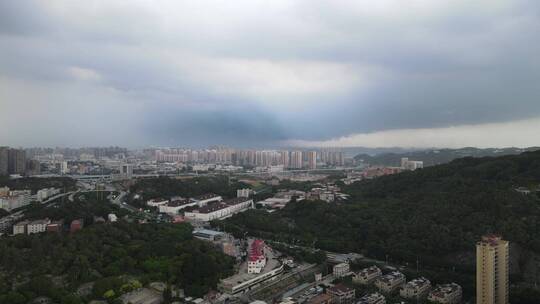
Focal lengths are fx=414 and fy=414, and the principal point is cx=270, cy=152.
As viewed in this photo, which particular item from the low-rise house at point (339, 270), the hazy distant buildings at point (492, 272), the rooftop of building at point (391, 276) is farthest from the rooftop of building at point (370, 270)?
the hazy distant buildings at point (492, 272)

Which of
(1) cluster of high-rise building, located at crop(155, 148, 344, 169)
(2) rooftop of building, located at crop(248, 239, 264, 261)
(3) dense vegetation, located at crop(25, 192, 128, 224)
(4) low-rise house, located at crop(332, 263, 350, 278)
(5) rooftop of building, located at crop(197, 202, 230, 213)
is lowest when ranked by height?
(4) low-rise house, located at crop(332, 263, 350, 278)

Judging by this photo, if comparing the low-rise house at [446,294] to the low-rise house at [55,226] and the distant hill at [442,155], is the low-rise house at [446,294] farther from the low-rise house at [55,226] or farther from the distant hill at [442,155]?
the distant hill at [442,155]

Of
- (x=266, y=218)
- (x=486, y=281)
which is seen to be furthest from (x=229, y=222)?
(x=486, y=281)

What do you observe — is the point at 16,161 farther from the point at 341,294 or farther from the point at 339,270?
the point at 341,294

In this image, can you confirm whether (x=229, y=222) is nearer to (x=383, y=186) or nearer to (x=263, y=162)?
(x=383, y=186)

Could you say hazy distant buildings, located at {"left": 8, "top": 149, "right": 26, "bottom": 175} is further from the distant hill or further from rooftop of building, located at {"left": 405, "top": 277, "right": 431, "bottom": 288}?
the distant hill

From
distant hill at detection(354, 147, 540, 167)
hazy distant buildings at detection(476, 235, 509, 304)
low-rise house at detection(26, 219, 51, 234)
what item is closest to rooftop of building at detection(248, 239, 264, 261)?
hazy distant buildings at detection(476, 235, 509, 304)

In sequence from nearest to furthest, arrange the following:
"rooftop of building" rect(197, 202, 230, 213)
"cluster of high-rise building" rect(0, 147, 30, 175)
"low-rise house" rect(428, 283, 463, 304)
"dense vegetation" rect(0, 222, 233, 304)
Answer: "dense vegetation" rect(0, 222, 233, 304) < "low-rise house" rect(428, 283, 463, 304) < "rooftop of building" rect(197, 202, 230, 213) < "cluster of high-rise building" rect(0, 147, 30, 175)

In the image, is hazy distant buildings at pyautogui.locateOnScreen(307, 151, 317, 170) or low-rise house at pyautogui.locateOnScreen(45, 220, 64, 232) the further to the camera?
hazy distant buildings at pyautogui.locateOnScreen(307, 151, 317, 170)
